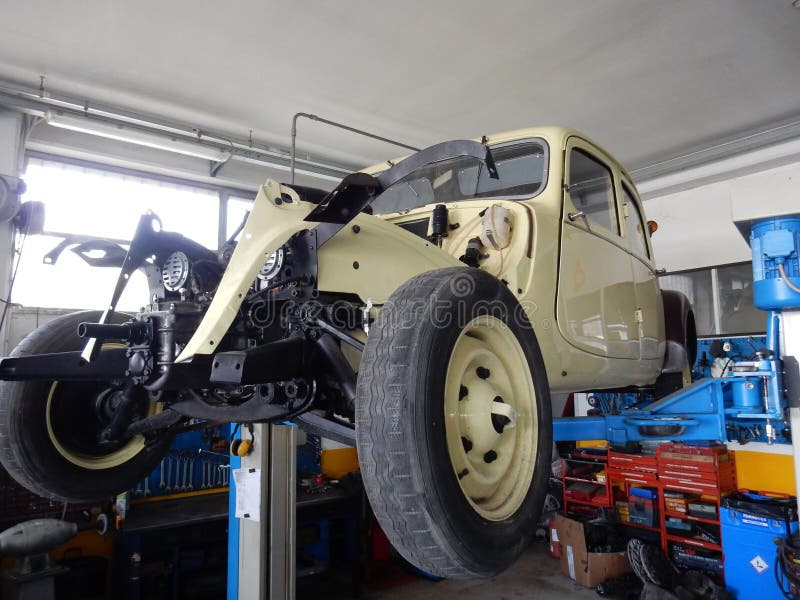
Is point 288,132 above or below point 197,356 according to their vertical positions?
above

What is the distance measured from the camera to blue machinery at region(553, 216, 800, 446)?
3166mm

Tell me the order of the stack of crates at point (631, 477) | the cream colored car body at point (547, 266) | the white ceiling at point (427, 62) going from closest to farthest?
the cream colored car body at point (547, 266) < the white ceiling at point (427, 62) < the stack of crates at point (631, 477)

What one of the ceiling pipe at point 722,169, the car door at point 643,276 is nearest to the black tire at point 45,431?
the car door at point 643,276

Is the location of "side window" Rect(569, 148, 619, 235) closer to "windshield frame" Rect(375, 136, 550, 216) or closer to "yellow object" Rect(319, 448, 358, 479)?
"windshield frame" Rect(375, 136, 550, 216)

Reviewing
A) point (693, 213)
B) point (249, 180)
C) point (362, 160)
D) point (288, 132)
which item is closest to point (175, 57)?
point (288, 132)

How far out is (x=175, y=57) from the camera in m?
5.15

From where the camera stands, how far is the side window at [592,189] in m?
3.19

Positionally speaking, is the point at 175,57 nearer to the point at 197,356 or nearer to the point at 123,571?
the point at 197,356

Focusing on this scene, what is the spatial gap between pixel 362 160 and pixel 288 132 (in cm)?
131

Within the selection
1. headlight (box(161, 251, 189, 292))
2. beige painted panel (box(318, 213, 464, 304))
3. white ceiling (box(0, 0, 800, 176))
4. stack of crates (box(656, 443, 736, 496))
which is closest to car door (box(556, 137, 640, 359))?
beige painted panel (box(318, 213, 464, 304))

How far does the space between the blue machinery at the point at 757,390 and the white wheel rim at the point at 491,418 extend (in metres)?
1.24

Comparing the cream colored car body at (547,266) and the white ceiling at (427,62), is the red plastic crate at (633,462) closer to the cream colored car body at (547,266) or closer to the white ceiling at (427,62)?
the cream colored car body at (547,266)

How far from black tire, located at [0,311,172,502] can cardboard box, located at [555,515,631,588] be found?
5338mm

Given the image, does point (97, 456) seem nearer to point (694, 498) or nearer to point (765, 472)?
point (694, 498)
